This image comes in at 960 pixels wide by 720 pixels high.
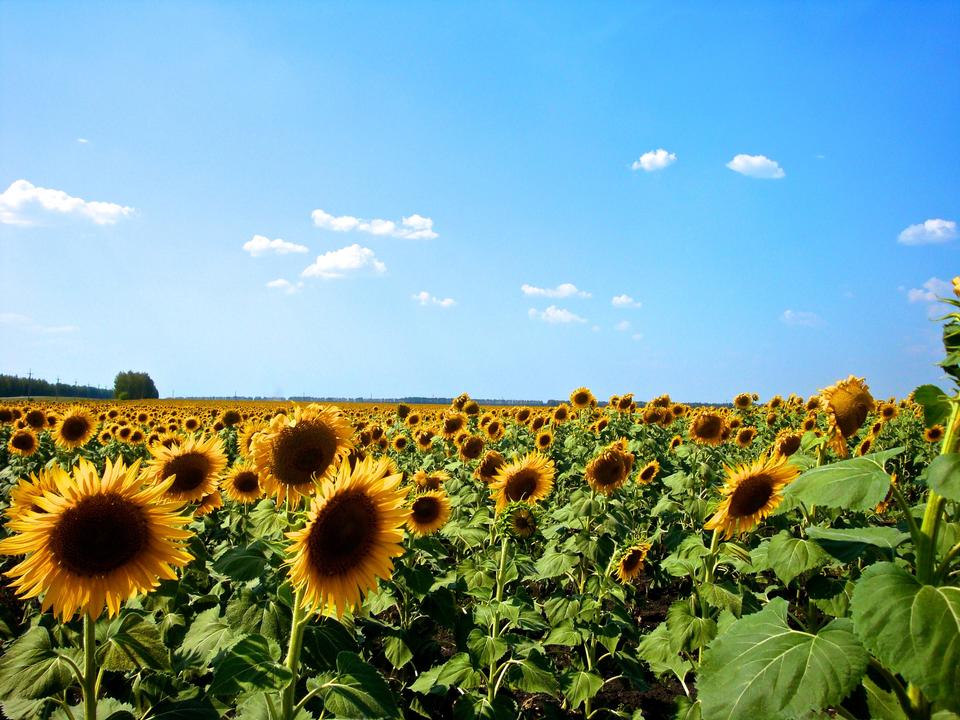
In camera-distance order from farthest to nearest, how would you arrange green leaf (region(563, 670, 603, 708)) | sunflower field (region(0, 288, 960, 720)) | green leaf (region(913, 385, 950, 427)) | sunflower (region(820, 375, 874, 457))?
green leaf (region(563, 670, 603, 708))
sunflower (region(820, 375, 874, 457))
green leaf (region(913, 385, 950, 427))
sunflower field (region(0, 288, 960, 720))

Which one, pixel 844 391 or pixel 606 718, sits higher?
pixel 844 391

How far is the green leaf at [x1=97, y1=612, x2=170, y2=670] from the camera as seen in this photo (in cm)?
262

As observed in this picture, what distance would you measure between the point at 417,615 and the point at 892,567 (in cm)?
371

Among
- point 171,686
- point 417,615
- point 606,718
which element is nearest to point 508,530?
point 417,615

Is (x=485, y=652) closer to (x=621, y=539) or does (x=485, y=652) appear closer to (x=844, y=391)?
(x=621, y=539)

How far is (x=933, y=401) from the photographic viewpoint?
6.69 feet

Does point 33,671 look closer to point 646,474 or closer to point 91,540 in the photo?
point 91,540

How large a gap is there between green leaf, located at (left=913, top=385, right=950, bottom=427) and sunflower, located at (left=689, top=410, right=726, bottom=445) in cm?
650

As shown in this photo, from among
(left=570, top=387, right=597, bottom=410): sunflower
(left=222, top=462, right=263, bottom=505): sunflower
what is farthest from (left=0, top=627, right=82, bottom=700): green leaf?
(left=570, top=387, right=597, bottom=410): sunflower

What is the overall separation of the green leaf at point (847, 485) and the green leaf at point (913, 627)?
222mm

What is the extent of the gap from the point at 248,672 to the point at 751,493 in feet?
9.68

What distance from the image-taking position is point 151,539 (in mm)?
2496

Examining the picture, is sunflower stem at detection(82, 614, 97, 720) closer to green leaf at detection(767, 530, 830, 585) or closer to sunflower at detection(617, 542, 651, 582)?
green leaf at detection(767, 530, 830, 585)

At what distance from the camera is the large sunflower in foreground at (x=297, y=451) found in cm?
306
